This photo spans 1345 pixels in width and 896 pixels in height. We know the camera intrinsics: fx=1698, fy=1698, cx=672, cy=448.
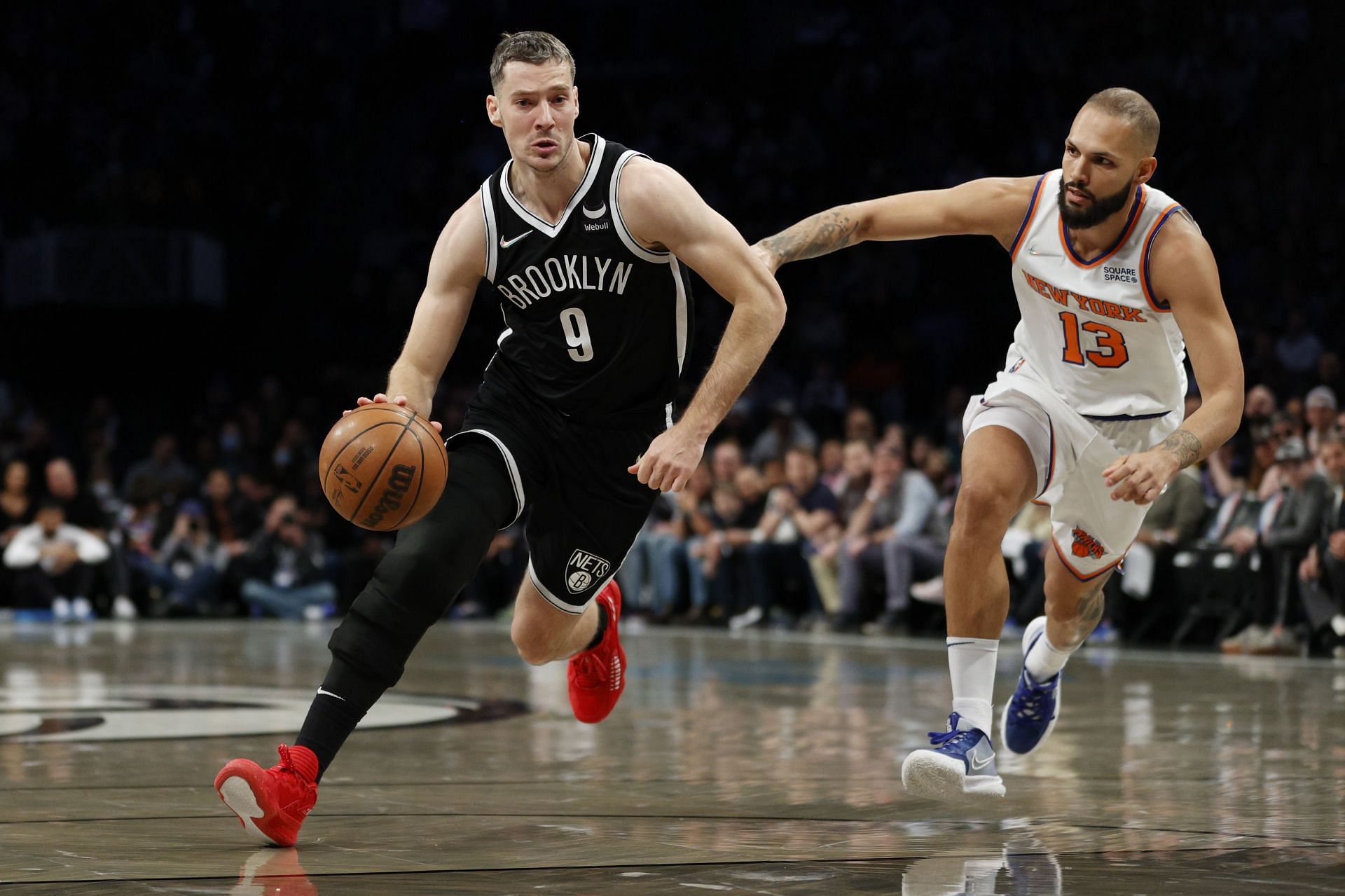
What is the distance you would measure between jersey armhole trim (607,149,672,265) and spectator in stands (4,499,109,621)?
11.2 metres

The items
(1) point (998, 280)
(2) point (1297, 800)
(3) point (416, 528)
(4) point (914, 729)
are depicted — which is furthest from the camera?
(1) point (998, 280)

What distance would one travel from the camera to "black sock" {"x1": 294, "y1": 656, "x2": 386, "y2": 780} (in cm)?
420

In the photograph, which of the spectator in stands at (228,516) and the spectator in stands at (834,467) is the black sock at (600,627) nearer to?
the spectator in stands at (834,467)

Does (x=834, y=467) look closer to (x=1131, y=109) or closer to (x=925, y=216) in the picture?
(x=925, y=216)

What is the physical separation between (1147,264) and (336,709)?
257 cm

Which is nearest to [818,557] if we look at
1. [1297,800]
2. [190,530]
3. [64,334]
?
[190,530]

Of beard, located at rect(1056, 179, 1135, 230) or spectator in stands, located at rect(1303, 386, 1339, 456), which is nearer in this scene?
beard, located at rect(1056, 179, 1135, 230)

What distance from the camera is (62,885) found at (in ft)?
11.6

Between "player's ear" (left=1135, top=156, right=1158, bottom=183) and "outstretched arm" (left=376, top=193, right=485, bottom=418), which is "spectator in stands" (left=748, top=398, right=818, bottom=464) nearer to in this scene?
"player's ear" (left=1135, top=156, right=1158, bottom=183)

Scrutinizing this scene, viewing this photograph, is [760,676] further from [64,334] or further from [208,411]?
[64,334]

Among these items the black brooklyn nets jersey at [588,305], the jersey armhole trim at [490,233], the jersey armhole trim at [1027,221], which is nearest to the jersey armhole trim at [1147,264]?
the jersey armhole trim at [1027,221]

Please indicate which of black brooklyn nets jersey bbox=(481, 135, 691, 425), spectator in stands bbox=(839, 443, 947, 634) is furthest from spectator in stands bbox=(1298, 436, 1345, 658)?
black brooklyn nets jersey bbox=(481, 135, 691, 425)

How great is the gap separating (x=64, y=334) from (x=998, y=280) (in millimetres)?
11022

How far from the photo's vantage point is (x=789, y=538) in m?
13.4
